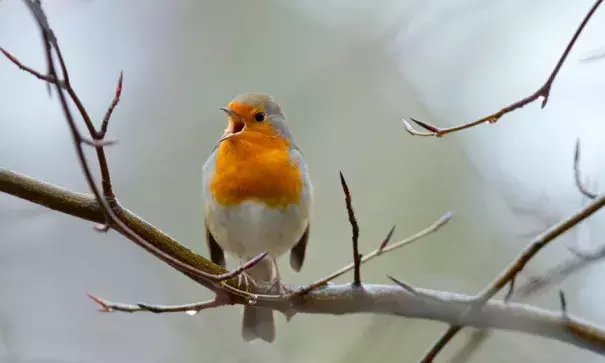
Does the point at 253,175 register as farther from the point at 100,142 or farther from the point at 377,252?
the point at 100,142

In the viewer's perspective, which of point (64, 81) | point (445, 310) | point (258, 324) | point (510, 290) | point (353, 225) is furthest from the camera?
point (258, 324)

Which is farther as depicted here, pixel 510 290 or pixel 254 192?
pixel 254 192

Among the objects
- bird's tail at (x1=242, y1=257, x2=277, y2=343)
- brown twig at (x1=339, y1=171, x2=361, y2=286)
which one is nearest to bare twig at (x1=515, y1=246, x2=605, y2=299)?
brown twig at (x1=339, y1=171, x2=361, y2=286)

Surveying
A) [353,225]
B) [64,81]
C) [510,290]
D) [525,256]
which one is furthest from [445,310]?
[64,81]

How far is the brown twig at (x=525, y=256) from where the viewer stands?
1584 mm

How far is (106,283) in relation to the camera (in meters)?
4.03

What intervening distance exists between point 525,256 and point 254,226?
4.22 ft

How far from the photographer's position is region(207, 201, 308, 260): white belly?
271cm

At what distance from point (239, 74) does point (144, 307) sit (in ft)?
10.3

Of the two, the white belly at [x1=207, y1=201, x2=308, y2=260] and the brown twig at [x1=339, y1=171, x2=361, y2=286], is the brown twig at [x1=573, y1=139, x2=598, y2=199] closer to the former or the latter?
the brown twig at [x1=339, y1=171, x2=361, y2=286]

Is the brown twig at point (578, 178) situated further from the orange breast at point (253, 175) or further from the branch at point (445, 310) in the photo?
the orange breast at point (253, 175)

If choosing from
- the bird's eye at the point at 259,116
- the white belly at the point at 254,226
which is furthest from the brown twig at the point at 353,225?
the bird's eye at the point at 259,116

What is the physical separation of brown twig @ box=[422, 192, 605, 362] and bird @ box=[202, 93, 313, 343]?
1.01 m

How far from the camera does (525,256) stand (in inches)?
66.1
